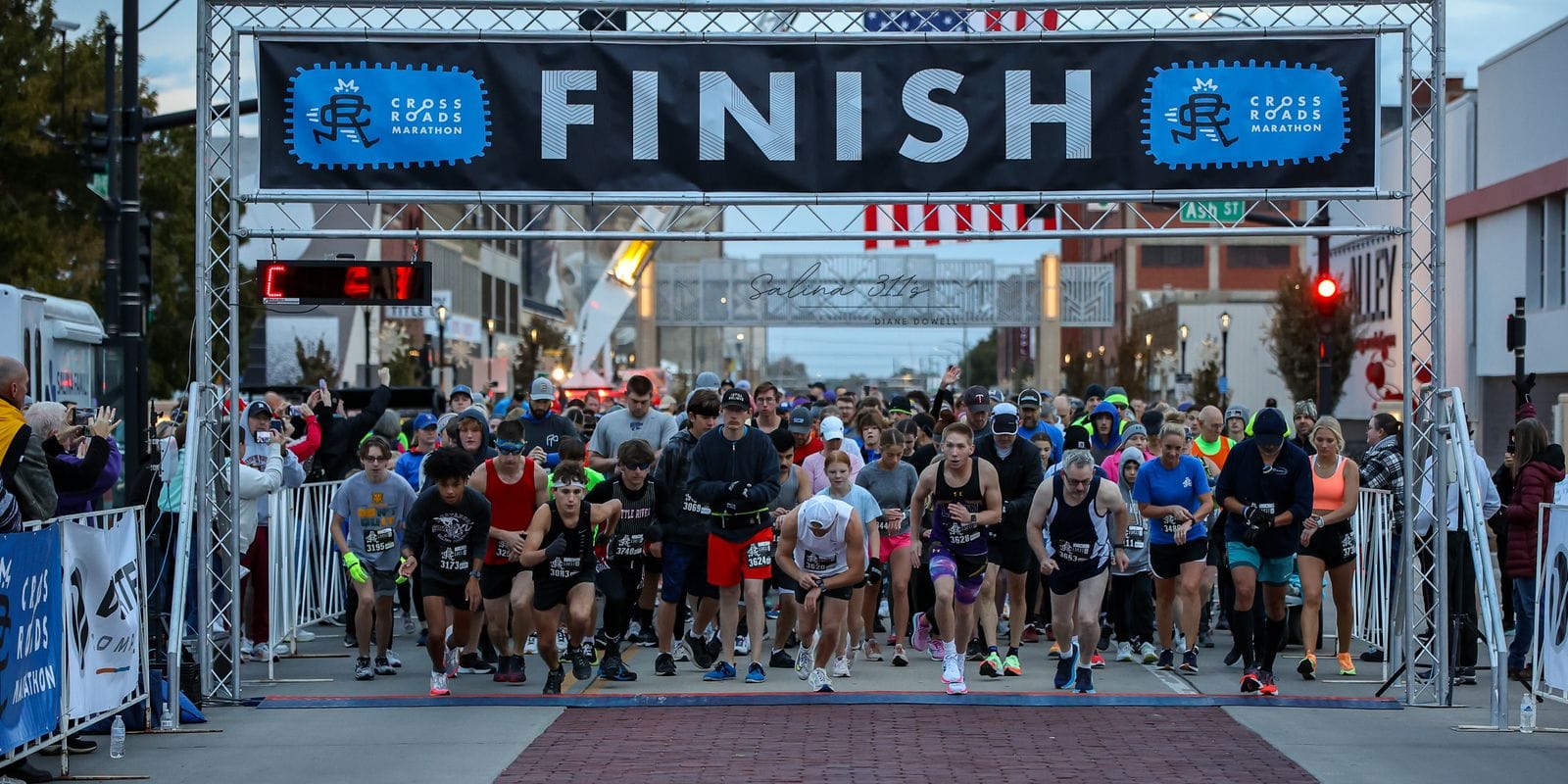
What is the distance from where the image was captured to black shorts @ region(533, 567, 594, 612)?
1204cm

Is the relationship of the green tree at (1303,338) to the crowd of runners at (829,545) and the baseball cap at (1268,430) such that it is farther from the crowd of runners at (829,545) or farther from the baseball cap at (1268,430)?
the baseball cap at (1268,430)

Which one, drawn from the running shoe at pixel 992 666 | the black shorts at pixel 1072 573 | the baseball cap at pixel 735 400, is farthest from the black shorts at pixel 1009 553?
the baseball cap at pixel 735 400

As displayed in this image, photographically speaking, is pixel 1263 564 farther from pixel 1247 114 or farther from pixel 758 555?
pixel 758 555

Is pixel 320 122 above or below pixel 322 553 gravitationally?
above

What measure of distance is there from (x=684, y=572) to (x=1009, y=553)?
95.7 inches

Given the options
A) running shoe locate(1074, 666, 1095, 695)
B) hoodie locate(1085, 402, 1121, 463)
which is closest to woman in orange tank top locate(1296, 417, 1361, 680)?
running shoe locate(1074, 666, 1095, 695)

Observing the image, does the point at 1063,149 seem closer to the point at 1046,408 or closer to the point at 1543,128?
the point at 1046,408

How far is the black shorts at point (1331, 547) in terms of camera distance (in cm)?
1288

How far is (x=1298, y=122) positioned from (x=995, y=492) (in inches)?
132

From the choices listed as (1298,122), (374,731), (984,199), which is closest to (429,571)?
(374,731)

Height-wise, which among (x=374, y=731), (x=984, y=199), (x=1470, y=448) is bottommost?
(x=374, y=731)

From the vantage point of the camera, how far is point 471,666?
13383 millimetres

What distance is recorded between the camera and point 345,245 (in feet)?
199

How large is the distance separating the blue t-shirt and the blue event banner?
7718 millimetres
